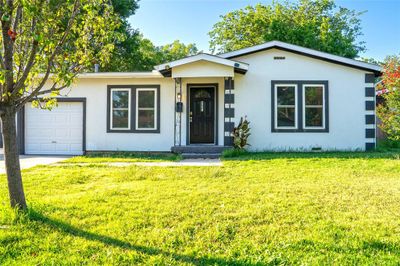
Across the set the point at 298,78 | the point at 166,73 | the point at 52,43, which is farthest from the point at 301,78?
the point at 52,43

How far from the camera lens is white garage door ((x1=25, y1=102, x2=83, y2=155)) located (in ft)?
40.6

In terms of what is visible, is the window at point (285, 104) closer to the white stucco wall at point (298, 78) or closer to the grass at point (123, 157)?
the white stucco wall at point (298, 78)

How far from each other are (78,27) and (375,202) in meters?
4.99

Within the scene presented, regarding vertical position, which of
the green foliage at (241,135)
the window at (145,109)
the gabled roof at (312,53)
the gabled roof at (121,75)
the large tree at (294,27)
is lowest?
the green foliage at (241,135)

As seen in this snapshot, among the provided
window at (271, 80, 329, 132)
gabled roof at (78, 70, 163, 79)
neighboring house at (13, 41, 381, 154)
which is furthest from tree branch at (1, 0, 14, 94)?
window at (271, 80, 329, 132)

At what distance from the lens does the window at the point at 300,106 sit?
11656 mm

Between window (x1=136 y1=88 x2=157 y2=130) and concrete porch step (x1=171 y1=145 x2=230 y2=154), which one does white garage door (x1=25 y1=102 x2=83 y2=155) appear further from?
concrete porch step (x1=171 y1=145 x2=230 y2=154)

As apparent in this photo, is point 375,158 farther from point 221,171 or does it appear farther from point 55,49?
point 55,49

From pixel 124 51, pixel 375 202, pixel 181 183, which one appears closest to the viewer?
pixel 375 202

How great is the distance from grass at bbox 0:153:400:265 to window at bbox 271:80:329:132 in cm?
475

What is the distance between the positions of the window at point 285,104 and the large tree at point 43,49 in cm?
809

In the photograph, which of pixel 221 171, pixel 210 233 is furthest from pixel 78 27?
pixel 221 171

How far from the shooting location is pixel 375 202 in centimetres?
487

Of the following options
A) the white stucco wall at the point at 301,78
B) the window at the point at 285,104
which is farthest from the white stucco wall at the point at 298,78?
the window at the point at 285,104
